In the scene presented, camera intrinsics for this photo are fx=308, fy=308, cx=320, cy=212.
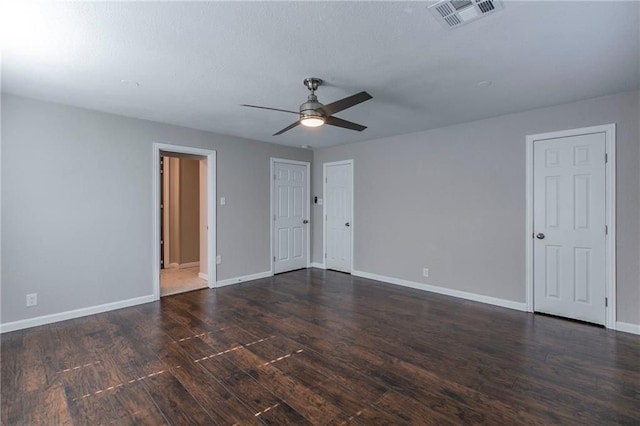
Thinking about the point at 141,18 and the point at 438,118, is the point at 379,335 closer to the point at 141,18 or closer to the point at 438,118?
the point at 438,118

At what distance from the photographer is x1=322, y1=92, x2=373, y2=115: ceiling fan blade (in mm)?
2486

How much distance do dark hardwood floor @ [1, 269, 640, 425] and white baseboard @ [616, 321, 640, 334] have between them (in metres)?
0.11

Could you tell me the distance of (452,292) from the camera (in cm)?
444

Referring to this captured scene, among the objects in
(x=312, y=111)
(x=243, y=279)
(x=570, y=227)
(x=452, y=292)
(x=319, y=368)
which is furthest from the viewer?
(x=243, y=279)

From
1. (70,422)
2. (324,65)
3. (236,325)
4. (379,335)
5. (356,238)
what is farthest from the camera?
(356,238)

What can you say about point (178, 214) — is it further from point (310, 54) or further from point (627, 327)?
point (627, 327)

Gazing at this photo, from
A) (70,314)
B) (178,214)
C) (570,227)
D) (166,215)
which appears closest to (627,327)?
(570,227)

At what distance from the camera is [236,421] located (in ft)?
6.13

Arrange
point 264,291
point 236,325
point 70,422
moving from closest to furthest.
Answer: point 70,422 < point 236,325 < point 264,291

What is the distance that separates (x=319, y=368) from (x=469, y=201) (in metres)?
3.10

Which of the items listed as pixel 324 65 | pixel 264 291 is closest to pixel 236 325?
pixel 264 291

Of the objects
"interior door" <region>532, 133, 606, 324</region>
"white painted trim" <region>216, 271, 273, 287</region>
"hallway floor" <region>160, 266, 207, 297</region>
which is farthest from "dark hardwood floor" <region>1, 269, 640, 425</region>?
"white painted trim" <region>216, 271, 273, 287</region>

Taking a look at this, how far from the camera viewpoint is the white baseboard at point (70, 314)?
127 inches

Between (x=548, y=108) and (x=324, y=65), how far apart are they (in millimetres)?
2851
